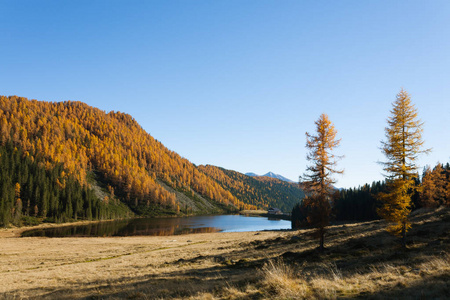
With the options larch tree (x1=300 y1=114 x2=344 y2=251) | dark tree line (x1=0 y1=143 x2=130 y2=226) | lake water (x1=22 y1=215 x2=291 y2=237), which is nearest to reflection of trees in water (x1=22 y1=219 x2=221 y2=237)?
lake water (x1=22 y1=215 x2=291 y2=237)

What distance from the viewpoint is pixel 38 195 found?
11394cm

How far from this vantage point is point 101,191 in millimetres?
177125

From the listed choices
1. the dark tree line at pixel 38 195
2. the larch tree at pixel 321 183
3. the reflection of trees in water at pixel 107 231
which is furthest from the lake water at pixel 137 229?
the larch tree at pixel 321 183

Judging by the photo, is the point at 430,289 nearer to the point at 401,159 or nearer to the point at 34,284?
the point at 401,159

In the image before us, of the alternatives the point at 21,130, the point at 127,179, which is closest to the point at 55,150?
the point at 21,130

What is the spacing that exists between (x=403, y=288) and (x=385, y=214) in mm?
20400

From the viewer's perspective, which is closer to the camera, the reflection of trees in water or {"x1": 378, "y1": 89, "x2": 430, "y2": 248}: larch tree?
{"x1": 378, "y1": 89, "x2": 430, "y2": 248}: larch tree

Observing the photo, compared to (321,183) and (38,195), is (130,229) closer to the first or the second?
(38,195)

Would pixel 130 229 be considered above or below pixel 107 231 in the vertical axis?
below

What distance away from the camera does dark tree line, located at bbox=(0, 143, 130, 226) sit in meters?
99.4

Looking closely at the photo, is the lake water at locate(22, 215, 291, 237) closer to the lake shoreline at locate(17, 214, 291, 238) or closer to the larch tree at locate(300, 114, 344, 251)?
the lake shoreline at locate(17, 214, 291, 238)

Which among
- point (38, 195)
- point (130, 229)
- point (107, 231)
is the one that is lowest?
point (130, 229)

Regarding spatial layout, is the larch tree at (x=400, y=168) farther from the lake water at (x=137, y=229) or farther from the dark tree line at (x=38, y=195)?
the dark tree line at (x=38, y=195)

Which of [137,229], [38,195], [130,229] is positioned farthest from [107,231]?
[38,195]
